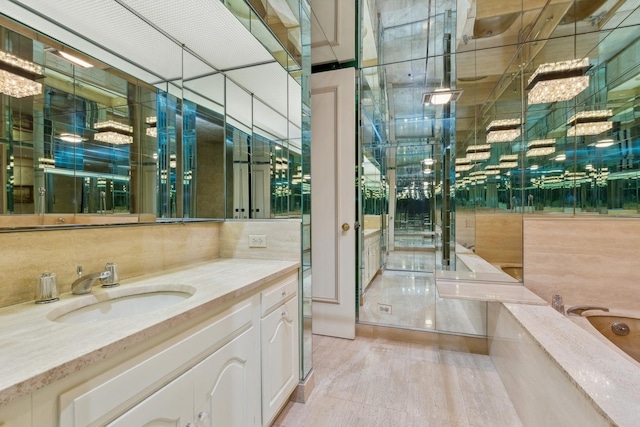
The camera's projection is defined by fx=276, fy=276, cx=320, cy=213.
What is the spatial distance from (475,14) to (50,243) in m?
3.53

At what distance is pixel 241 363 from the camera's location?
122 centimetres

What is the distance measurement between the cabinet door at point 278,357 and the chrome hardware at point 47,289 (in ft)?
2.71

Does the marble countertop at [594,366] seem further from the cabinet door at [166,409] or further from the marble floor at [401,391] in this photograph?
the cabinet door at [166,409]

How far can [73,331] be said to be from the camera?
0.74 m

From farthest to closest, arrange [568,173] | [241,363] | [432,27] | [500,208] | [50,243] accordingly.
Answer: [432,27] < [500,208] < [568,173] < [241,363] < [50,243]

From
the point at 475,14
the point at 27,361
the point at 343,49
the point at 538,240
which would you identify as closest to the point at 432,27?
the point at 475,14

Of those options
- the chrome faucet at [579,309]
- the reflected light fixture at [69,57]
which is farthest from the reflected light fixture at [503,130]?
the reflected light fixture at [69,57]

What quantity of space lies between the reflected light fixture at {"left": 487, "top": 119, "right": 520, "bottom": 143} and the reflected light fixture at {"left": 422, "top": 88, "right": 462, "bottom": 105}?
455 millimetres

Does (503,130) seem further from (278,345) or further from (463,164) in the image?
(278,345)

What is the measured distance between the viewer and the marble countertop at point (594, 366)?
0.90 metres

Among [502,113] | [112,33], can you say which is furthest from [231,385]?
[502,113]

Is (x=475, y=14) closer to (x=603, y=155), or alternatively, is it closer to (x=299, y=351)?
(x=603, y=155)

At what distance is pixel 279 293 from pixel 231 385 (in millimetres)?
514

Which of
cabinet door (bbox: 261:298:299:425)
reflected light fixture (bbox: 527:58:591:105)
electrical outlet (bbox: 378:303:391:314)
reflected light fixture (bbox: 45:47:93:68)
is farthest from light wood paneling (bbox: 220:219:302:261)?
reflected light fixture (bbox: 527:58:591:105)
